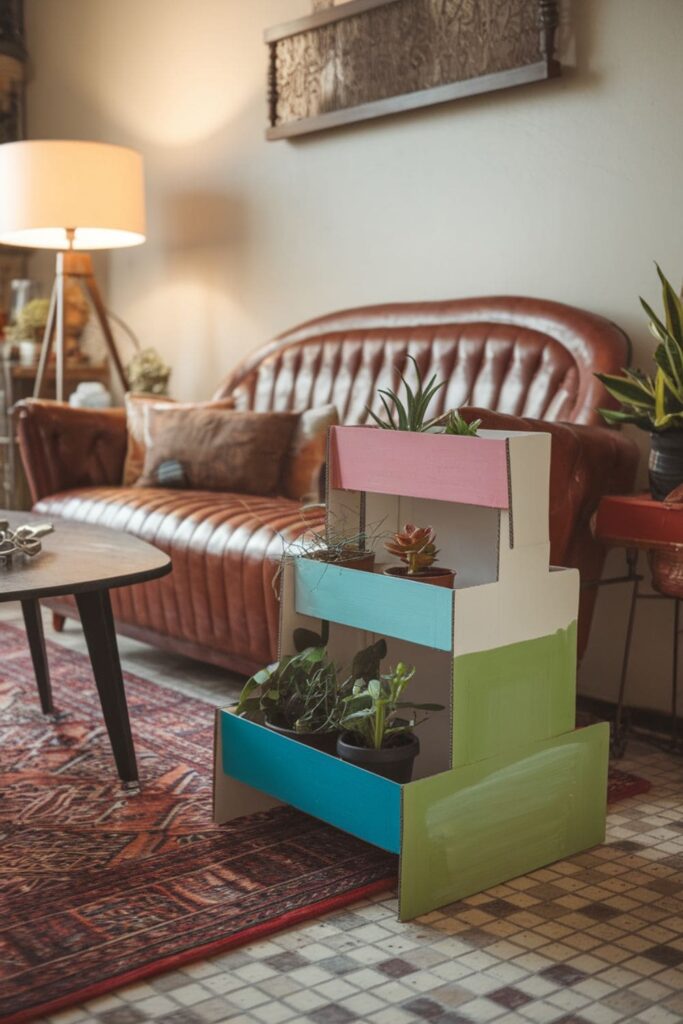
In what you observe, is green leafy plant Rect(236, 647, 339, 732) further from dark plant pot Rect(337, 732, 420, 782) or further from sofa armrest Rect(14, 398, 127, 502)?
sofa armrest Rect(14, 398, 127, 502)

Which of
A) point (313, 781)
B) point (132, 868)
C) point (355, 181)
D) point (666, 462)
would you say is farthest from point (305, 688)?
point (355, 181)

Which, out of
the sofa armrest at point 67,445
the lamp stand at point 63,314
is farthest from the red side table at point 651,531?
A: the lamp stand at point 63,314

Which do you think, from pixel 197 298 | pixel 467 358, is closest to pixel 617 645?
pixel 467 358

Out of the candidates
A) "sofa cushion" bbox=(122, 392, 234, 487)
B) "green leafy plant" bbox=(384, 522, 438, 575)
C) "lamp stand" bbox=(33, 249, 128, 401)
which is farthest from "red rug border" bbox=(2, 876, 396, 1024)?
"lamp stand" bbox=(33, 249, 128, 401)

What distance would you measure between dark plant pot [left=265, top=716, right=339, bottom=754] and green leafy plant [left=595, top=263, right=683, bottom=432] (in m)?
0.93

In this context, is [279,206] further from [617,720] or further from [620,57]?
[617,720]

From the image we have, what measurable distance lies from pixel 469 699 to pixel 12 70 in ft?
15.3

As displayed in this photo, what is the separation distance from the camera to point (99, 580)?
199 cm

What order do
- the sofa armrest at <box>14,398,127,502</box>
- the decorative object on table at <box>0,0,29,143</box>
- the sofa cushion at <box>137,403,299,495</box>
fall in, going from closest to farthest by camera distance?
1. the sofa cushion at <box>137,403,299,495</box>
2. the sofa armrest at <box>14,398,127,502</box>
3. the decorative object on table at <box>0,0,29,143</box>

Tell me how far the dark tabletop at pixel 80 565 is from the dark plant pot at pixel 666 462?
1.03 meters

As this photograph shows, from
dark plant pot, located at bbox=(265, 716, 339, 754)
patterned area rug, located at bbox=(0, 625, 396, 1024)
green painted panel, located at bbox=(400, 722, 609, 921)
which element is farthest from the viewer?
dark plant pot, located at bbox=(265, 716, 339, 754)

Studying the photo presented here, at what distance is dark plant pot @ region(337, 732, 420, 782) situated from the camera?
6.10ft

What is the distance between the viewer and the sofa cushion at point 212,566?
2.69m

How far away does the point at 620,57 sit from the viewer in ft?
9.37
